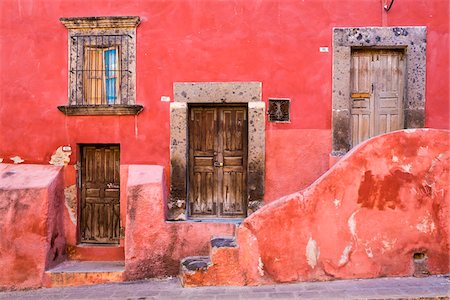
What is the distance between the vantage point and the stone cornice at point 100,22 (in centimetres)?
718

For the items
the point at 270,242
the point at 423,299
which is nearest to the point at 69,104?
the point at 270,242

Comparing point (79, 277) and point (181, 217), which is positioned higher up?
point (181, 217)

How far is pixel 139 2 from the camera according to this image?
7223 millimetres

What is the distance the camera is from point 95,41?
7.32 meters

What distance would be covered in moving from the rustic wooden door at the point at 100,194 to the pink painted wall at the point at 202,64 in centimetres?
30

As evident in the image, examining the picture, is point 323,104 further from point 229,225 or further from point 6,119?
point 6,119

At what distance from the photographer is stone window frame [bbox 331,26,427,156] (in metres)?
6.95

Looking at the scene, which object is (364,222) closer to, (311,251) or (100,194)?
(311,251)

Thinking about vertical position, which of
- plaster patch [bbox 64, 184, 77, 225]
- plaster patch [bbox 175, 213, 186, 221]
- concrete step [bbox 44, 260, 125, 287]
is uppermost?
plaster patch [bbox 64, 184, 77, 225]

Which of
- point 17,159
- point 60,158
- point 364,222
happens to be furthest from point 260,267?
point 17,159

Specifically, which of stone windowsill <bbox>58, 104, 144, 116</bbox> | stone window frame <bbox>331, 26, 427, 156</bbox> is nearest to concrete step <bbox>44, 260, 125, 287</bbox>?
stone windowsill <bbox>58, 104, 144, 116</bbox>

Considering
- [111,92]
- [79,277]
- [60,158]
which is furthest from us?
[111,92]

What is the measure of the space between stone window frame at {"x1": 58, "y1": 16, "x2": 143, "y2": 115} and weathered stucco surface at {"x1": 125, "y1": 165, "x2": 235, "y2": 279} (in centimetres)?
147

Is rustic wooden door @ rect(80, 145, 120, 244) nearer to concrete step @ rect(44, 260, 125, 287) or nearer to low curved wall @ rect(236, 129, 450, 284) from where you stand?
concrete step @ rect(44, 260, 125, 287)
